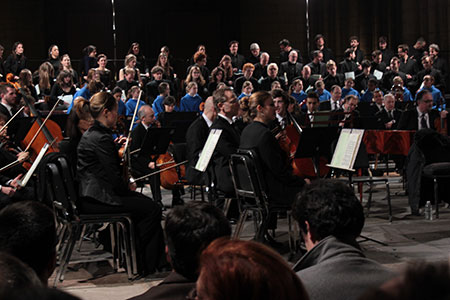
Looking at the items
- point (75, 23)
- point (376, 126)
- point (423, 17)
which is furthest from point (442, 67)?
point (75, 23)

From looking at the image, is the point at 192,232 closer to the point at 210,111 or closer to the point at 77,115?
the point at 77,115

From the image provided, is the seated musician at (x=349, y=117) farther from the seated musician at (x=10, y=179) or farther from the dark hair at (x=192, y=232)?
the dark hair at (x=192, y=232)

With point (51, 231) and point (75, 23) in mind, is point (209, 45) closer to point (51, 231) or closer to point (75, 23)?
point (75, 23)

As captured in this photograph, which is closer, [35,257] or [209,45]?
[35,257]

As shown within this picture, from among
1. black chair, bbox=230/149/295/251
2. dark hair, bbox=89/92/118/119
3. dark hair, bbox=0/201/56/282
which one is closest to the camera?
dark hair, bbox=0/201/56/282

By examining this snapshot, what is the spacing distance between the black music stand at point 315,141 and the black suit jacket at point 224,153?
1.97 ft

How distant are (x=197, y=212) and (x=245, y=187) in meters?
2.86

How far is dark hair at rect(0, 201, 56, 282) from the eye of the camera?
2223 millimetres

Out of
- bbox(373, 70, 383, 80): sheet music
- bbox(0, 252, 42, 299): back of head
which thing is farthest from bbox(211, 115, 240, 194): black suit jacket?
bbox(373, 70, 383, 80): sheet music

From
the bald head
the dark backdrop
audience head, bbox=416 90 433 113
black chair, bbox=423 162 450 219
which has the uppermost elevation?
the dark backdrop

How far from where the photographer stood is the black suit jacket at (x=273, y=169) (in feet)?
17.0

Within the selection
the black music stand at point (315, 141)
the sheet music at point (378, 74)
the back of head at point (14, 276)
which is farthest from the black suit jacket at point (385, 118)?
the back of head at point (14, 276)

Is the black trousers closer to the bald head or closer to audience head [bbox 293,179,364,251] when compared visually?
the bald head

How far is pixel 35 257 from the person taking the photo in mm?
2254
